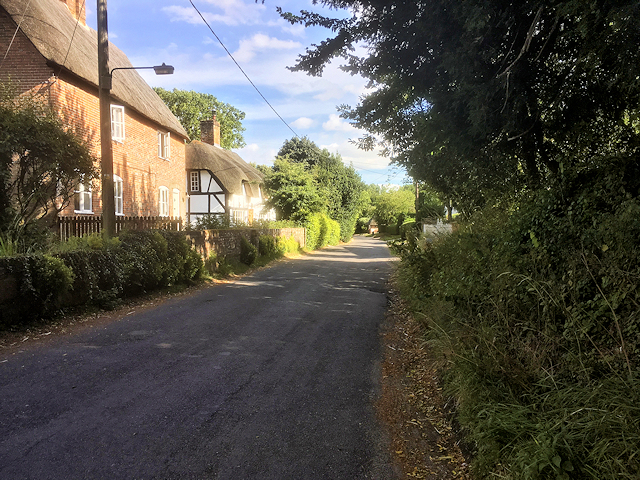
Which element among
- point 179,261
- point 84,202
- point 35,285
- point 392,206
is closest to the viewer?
point 35,285

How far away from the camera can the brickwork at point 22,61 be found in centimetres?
1323

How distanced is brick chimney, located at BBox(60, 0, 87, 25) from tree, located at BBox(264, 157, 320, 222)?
1313 cm

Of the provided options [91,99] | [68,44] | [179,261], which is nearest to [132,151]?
[91,99]

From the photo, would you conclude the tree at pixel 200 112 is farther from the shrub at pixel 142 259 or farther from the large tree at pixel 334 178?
the shrub at pixel 142 259

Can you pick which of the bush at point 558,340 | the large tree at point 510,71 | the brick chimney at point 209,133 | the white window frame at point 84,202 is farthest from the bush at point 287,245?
the bush at point 558,340

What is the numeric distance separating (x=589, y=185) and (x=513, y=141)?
187 centimetres

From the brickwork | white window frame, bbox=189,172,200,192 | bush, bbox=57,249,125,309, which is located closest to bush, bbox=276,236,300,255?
white window frame, bbox=189,172,200,192

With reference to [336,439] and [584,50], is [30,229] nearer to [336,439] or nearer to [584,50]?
[336,439]

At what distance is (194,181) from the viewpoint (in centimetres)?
2977

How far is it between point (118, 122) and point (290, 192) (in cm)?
1241

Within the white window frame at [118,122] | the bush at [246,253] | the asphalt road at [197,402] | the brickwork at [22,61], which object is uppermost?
the brickwork at [22,61]

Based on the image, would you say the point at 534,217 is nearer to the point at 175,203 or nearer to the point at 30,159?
the point at 30,159

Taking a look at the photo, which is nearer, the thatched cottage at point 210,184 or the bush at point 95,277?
the bush at point 95,277

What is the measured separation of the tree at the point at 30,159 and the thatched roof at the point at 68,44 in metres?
5.58
